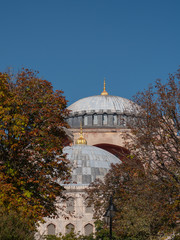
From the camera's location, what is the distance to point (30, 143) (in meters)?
16.2

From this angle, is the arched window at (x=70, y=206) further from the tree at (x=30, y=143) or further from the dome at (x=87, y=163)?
the tree at (x=30, y=143)

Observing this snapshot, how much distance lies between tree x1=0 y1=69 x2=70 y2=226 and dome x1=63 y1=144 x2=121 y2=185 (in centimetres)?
1691

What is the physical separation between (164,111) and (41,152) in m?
5.30

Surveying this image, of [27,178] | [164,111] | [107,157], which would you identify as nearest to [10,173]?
[27,178]

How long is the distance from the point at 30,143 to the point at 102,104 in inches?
1487

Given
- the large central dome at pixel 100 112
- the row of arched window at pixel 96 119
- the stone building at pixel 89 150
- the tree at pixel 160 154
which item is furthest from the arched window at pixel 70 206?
the row of arched window at pixel 96 119

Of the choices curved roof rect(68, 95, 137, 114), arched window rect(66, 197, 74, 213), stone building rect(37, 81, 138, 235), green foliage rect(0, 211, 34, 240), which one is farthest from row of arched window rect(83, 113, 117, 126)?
green foliage rect(0, 211, 34, 240)

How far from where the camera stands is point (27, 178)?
53.0 feet

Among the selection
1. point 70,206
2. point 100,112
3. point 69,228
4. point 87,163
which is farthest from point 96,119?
point 69,228

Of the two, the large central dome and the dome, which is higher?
the large central dome

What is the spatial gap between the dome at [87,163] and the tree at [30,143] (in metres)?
16.9

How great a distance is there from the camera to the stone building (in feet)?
104

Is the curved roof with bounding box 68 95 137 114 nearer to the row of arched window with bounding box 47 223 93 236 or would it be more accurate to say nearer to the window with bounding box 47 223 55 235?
the row of arched window with bounding box 47 223 93 236

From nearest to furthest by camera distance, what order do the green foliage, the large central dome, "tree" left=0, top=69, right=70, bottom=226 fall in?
1. the green foliage
2. "tree" left=0, top=69, right=70, bottom=226
3. the large central dome
